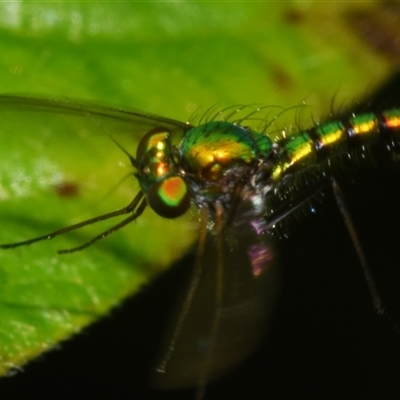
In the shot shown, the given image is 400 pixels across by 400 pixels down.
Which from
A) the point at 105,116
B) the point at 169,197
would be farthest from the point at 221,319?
the point at 105,116

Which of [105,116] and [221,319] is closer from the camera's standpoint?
[221,319]

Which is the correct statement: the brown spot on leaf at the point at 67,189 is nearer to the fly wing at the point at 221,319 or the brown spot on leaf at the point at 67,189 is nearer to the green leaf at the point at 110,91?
the green leaf at the point at 110,91

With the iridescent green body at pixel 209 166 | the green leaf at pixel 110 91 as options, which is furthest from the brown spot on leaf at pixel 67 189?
the iridescent green body at pixel 209 166

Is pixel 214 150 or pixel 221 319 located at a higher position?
pixel 214 150

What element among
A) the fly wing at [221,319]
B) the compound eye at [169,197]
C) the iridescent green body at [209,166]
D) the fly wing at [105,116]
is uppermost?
the fly wing at [105,116]

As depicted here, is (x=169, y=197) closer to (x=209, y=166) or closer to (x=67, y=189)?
(x=209, y=166)

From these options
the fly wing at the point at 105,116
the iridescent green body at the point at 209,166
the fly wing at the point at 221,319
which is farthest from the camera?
the fly wing at the point at 105,116

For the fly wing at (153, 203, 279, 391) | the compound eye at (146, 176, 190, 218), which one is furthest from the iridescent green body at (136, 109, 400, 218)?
the fly wing at (153, 203, 279, 391)

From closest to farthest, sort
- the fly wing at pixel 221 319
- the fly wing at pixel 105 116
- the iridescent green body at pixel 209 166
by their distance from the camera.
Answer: the fly wing at pixel 221 319 → the iridescent green body at pixel 209 166 → the fly wing at pixel 105 116
